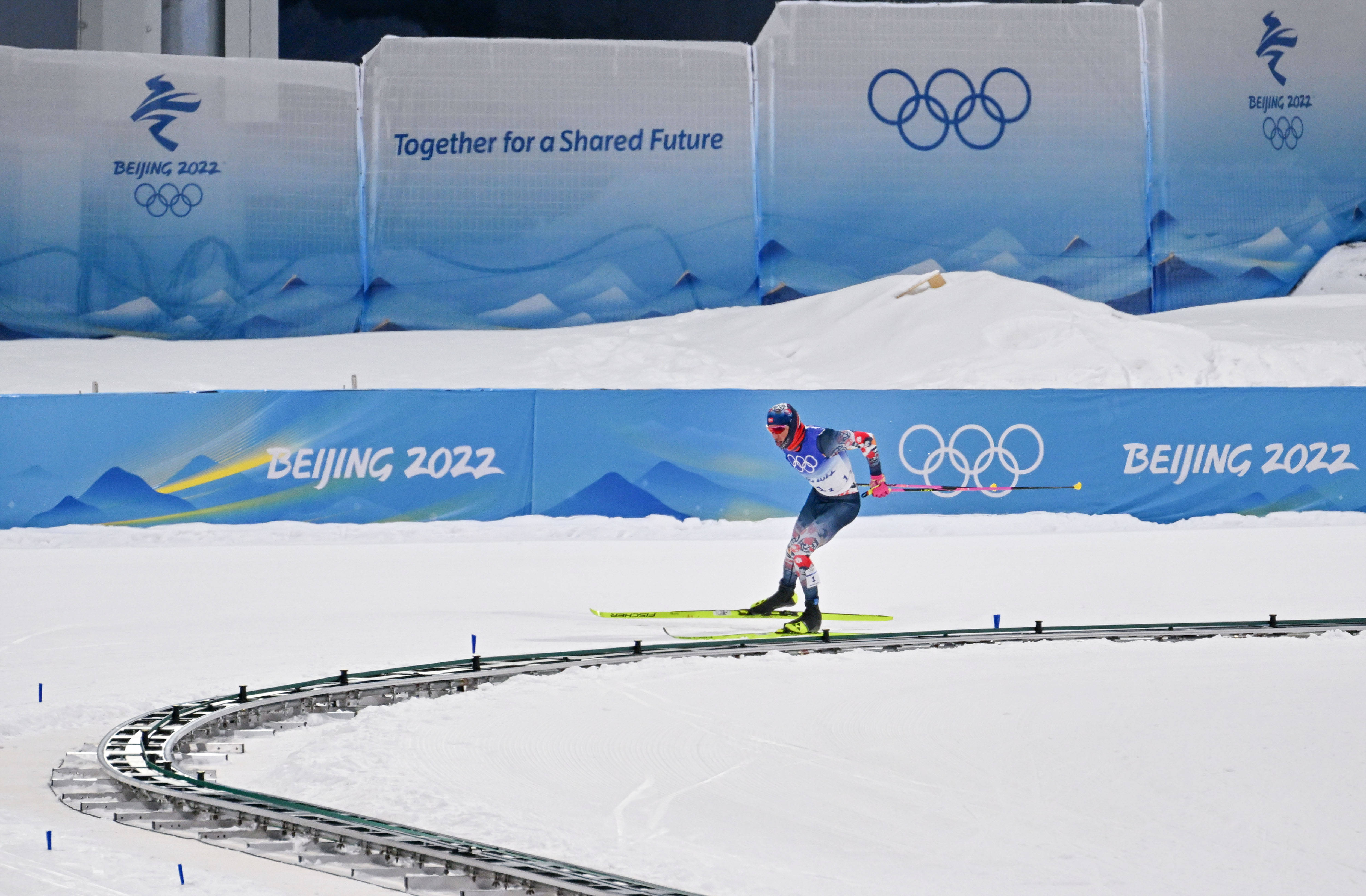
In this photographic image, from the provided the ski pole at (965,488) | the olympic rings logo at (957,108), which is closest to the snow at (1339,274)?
the olympic rings logo at (957,108)

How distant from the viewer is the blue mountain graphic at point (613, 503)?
42.7 feet

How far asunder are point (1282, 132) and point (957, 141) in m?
6.29

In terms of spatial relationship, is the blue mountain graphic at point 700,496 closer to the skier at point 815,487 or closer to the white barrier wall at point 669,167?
the skier at point 815,487

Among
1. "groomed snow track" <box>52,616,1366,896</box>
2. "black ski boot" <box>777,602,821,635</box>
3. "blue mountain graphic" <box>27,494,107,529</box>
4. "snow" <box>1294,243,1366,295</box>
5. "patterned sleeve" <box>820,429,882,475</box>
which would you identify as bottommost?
"groomed snow track" <box>52,616,1366,896</box>

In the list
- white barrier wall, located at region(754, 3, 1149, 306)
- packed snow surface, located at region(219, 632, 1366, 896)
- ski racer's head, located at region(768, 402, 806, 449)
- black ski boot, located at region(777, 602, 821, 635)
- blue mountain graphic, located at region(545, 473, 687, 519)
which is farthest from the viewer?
white barrier wall, located at region(754, 3, 1149, 306)

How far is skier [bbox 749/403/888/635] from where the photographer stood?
7.95 metres

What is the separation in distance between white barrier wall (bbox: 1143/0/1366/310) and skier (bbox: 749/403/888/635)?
738 inches

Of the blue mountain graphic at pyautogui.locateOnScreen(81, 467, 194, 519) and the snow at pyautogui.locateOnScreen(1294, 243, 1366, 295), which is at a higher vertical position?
the snow at pyautogui.locateOnScreen(1294, 243, 1366, 295)

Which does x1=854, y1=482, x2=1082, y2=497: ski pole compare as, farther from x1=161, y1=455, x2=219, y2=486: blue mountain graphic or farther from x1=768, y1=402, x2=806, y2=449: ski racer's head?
x1=161, y1=455, x2=219, y2=486: blue mountain graphic

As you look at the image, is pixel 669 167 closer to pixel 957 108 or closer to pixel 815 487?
pixel 957 108

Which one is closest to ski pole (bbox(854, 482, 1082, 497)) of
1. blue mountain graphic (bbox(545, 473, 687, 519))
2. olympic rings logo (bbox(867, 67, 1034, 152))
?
blue mountain graphic (bbox(545, 473, 687, 519))

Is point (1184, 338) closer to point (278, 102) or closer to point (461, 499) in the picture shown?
point (461, 499)

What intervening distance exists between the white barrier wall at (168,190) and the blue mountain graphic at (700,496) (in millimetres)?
13059

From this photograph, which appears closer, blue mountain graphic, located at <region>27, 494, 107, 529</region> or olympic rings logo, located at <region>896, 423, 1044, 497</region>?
blue mountain graphic, located at <region>27, 494, 107, 529</region>
